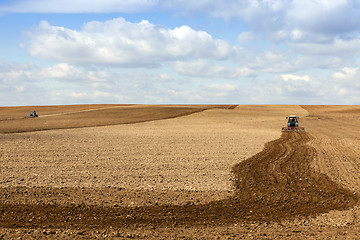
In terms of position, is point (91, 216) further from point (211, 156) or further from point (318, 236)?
point (211, 156)

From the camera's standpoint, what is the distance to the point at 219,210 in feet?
41.7

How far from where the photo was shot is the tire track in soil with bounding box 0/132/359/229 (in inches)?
455

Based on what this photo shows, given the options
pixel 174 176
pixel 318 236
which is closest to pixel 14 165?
pixel 174 176

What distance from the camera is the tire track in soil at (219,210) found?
11562 millimetres

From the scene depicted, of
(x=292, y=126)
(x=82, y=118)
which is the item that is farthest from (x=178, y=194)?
(x=82, y=118)

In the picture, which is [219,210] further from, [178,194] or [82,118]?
[82,118]

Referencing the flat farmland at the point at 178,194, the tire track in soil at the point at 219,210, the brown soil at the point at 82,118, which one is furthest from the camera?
the brown soil at the point at 82,118

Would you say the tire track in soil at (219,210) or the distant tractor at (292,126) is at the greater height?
the distant tractor at (292,126)

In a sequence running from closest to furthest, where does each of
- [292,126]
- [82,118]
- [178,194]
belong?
[178,194]
[292,126]
[82,118]

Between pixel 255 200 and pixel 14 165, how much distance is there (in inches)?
525

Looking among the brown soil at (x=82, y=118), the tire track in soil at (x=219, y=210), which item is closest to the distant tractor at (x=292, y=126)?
the brown soil at (x=82, y=118)

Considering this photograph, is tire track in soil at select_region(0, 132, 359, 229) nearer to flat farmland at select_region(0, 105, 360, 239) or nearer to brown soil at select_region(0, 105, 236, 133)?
flat farmland at select_region(0, 105, 360, 239)

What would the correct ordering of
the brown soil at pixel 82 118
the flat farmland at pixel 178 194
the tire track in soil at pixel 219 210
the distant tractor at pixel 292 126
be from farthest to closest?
the brown soil at pixel 82 118 → the distant tractor at pixel 292 126 → the tire track in soil at pixel 219 210 → the flat farmland at pixel 178 194

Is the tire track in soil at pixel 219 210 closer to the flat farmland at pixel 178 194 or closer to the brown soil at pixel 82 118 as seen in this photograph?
the flat farmland at pixel 178 194
